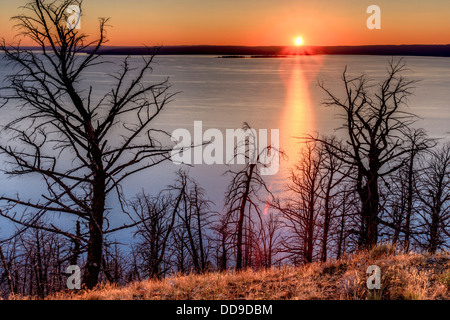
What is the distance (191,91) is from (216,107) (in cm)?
4339

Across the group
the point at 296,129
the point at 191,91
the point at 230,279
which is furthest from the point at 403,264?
the point at 191,91

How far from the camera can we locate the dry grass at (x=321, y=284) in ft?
21.6

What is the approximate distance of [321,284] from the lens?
7.48 metres

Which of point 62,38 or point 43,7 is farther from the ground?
point 43,7

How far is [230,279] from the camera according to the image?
826 cm

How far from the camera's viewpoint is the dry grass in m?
6.57

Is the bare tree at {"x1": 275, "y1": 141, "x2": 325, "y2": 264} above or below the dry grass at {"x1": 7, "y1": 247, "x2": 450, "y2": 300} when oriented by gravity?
below
